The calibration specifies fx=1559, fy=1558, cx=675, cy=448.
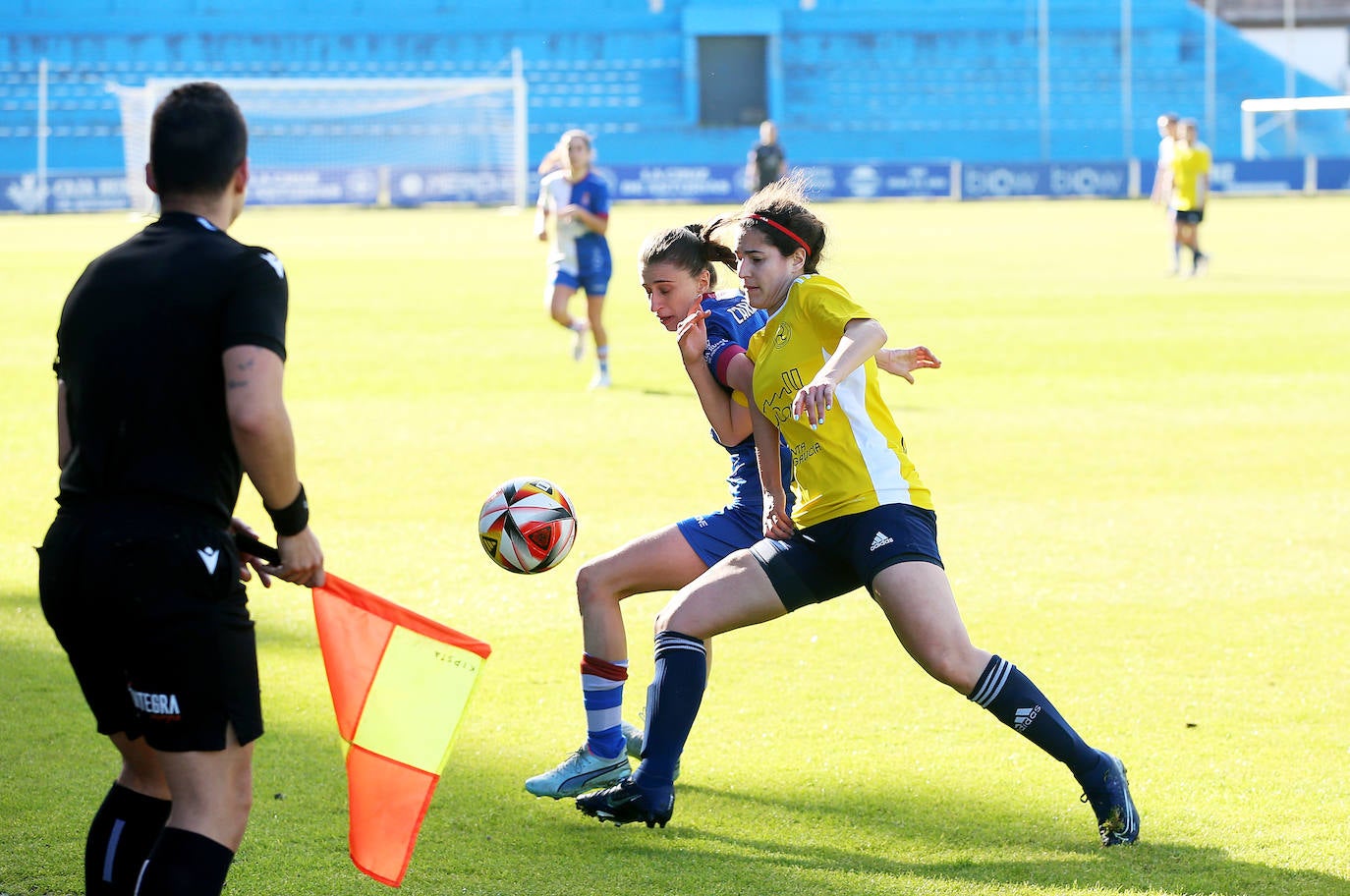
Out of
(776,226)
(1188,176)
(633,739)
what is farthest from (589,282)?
(1188,176)

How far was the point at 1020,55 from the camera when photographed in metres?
61.4

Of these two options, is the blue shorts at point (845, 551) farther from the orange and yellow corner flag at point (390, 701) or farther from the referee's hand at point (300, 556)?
the referee's hand at point (300, 556)

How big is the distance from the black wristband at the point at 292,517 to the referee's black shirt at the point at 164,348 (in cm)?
17

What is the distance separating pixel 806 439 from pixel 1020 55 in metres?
60.3

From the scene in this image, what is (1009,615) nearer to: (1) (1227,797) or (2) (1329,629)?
(2) (1329,629)

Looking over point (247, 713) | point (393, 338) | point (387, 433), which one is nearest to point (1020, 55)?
point (393, 338)

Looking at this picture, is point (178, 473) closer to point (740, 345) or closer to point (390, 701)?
point (390, 701)

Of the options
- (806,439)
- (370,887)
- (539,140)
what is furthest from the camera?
(539,140)

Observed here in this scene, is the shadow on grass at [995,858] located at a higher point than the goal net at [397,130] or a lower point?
lower

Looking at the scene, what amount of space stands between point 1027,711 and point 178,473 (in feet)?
8.29

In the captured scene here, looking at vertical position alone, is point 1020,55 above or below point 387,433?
above

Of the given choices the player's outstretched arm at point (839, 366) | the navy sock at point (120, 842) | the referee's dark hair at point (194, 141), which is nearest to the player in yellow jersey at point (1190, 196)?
the player's outstretched arm at point (839, 366)

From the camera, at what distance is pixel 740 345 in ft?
16.5

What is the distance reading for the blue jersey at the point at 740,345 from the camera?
504 centimetres
